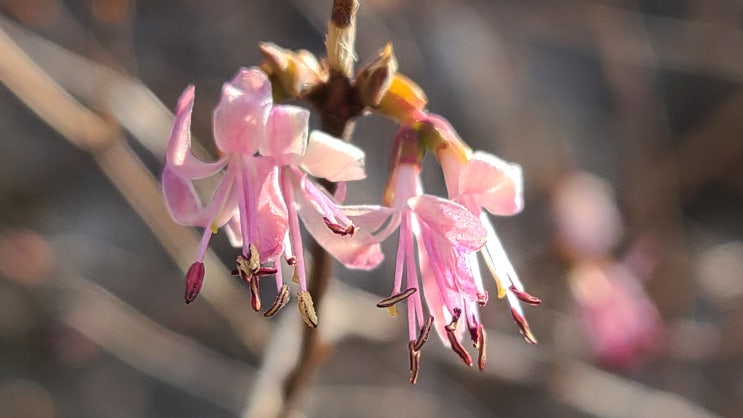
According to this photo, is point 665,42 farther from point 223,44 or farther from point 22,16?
point 22,16

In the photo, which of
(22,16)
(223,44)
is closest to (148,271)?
(223,44)

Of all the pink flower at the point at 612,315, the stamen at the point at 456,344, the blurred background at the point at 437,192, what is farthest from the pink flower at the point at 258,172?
the pink flower at the point at 612,315

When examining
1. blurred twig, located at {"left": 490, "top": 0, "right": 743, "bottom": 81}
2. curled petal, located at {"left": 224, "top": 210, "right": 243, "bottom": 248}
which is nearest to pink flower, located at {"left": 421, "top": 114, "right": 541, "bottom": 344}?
curled petal, located at {"left": 224, "top": 210, "right": 243, "bottom": 248}

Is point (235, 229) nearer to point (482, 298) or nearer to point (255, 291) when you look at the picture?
point (255, 291)

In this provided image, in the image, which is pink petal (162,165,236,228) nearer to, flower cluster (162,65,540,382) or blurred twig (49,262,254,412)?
flower cluster (162,65,540,382)

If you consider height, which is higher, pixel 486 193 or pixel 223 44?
pixel 486 193

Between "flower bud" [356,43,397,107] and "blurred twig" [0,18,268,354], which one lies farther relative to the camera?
"blurred twig" [0,18,268,354]

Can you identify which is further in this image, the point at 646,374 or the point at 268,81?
the point at 646,374
